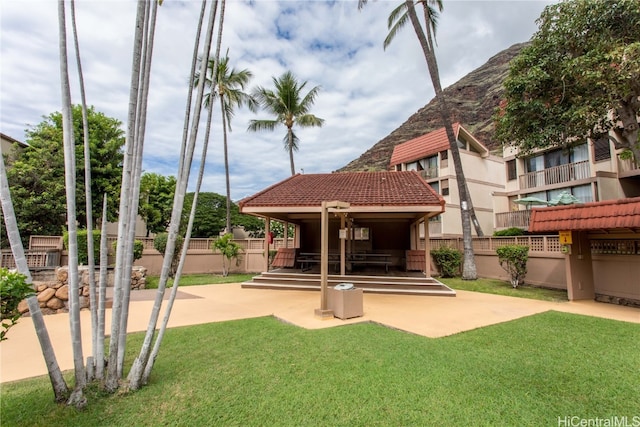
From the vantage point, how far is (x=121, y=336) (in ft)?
9.21

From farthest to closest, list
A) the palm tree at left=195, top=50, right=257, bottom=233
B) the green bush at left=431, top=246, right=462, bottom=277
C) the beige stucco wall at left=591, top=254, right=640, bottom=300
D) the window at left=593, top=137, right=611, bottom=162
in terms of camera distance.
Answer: the palm tree at left=195, top=50, right=257, bottom=233 → the window at left=593, top=137, right=611, bottom=162 → the green bush at left=431, top=246, right=462, bottom=277 → the beige stucco wall at left=591, top=254, right=640, bottom=300

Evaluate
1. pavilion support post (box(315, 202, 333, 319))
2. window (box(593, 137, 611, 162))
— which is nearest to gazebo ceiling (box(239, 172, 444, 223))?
pavilion support post (box(315, 202, 333, 319))

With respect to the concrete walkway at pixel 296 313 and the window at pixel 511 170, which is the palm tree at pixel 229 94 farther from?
the window at pixel 511 170

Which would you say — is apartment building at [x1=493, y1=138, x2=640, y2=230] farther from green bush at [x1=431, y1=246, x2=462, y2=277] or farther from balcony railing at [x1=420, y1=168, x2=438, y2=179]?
Result: balcony railing at [x1=420, y1=168, x2=438, y2=179]

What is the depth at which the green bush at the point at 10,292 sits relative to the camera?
2035mm

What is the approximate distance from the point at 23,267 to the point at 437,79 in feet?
43.6

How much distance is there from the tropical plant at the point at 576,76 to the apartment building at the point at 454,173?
11.0m

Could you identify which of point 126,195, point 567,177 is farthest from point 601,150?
point 126,195

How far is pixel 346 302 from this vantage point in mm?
5742

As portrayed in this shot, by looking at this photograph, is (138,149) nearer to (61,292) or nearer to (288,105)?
(61,292)

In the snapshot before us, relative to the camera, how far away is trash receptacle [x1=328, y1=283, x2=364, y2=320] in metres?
5.72

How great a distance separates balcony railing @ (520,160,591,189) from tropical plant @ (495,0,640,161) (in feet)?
19.4

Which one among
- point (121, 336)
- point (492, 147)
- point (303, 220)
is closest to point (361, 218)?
point (303, 220)

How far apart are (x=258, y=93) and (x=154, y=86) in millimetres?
17517
